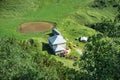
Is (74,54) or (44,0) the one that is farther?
(44,0)

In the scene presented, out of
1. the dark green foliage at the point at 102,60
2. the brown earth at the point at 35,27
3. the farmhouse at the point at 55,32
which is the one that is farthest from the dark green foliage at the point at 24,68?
the brown earth at the point at 35,27

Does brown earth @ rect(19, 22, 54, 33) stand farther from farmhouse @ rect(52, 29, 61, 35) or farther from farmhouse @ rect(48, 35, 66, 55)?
farmhouse @ rect(48, 35, 66, 55)

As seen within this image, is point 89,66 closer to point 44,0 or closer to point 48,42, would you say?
point 48,42

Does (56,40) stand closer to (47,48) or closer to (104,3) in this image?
(47,48)

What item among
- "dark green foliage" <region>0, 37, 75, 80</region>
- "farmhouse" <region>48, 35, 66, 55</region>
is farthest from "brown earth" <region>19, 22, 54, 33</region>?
"dark green foliage" <region>0, 37, 75, 80</region>

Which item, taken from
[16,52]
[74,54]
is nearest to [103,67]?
[16,52]

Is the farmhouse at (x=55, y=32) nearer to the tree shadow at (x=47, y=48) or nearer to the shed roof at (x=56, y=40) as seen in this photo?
the shed roof at (x=56, y=40)
